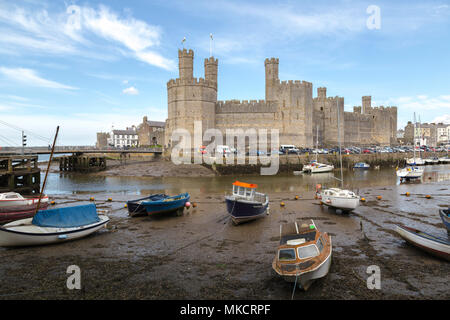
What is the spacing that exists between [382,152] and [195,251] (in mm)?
46580

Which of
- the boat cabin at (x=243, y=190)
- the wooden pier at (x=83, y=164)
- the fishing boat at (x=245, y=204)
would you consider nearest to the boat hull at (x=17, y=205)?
the fishing boat at (x=245, y=204)

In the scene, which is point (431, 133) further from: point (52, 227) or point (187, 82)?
point (52, 227)

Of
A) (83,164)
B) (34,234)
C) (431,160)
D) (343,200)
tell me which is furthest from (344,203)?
(431,160)

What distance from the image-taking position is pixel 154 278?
8.48m

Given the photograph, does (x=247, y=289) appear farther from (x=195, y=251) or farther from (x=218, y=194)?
(x=218, y=194)

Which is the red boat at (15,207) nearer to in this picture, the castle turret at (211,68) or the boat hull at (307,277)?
the boat hull at (307,277)

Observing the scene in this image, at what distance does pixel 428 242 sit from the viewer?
962 centimetres

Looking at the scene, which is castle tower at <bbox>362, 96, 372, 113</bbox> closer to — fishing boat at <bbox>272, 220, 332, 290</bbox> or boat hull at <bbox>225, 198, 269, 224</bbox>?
boat hull at <bbox>225, 198, 269, 224</bbox>

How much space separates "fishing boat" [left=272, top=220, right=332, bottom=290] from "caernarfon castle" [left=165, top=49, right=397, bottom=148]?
36.2 metres

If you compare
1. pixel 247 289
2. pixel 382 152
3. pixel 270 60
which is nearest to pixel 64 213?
pixel 247 289

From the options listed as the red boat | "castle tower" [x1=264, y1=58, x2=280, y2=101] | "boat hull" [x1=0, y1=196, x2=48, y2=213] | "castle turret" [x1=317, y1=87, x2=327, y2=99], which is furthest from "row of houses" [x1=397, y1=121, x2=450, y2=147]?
the red boat

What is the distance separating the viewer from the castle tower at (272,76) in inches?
1933

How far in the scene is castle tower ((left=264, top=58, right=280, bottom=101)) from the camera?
1933 inches

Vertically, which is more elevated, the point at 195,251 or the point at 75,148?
the point at 75,148
